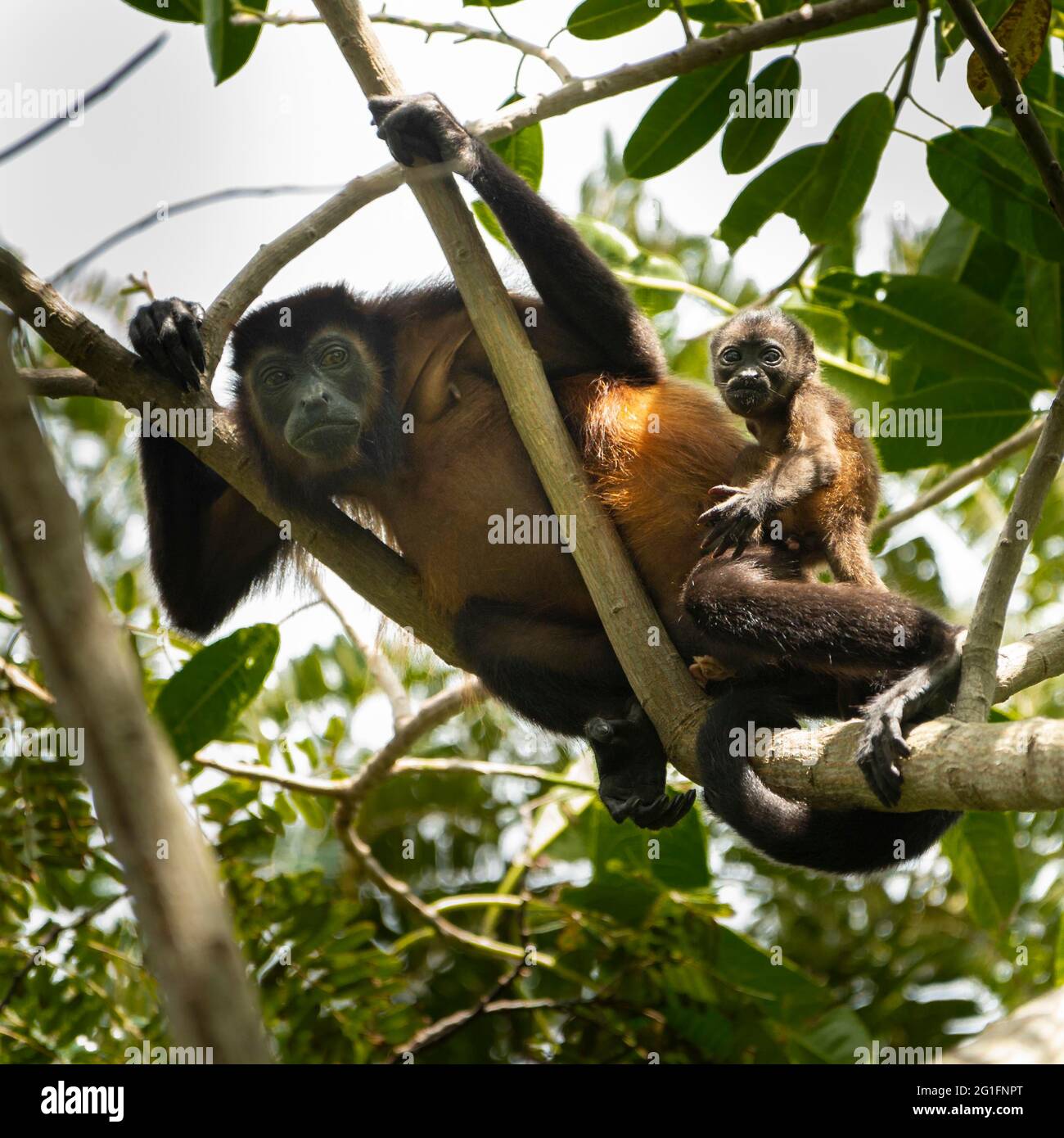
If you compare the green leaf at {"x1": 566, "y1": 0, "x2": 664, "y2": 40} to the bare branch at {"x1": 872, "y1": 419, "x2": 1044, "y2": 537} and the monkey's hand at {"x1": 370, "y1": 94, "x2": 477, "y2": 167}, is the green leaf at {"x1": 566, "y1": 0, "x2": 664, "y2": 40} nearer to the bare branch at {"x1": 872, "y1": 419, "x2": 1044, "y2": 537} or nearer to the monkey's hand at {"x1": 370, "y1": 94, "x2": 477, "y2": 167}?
the monkey's hand at {"x1": 370, "y1": 94, "x2": 477, "y2": 167}

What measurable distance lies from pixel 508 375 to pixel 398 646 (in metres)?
2.08

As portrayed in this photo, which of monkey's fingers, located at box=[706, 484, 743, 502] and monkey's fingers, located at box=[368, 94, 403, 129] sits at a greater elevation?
monkey's fingers, located at box=[368, 94, 403, 129]

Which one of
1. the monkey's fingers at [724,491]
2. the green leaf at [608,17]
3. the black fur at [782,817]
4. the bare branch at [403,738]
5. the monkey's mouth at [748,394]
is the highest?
the green leaf at [608,17]

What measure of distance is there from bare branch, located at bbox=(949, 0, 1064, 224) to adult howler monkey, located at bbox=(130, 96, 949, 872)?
4.62 feet

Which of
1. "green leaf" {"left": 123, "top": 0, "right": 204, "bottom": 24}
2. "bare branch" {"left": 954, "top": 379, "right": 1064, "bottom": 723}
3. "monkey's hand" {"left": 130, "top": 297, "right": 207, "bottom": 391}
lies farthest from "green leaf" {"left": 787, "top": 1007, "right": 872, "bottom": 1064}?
"green leaf" {"left": 123, "top": 0, "right": 204, "bottom": 24}

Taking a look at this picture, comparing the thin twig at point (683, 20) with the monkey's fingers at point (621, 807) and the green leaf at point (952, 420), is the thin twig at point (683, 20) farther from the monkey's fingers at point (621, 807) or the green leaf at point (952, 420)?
the monkey's fingers at point (621, 807)

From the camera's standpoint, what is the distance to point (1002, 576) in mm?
3178

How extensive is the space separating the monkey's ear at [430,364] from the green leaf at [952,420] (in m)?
1.79

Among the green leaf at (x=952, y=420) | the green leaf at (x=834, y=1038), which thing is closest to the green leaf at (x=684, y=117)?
the green leaf at (x=952, y=420)

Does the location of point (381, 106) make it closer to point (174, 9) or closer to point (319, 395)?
point (174, 9)

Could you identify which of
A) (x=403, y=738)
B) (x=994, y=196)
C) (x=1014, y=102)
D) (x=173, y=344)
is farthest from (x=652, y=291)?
(x=173, y=344)

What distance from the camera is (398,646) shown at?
554cm

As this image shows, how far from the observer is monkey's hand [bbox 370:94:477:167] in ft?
12.9

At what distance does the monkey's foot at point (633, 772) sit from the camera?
13.5 ft
